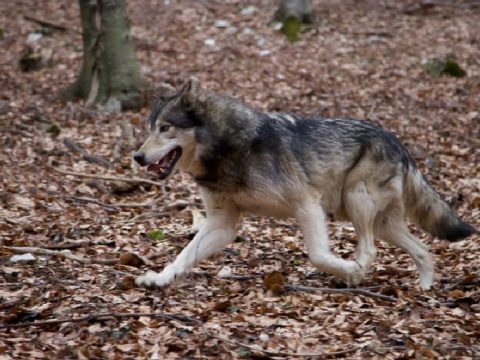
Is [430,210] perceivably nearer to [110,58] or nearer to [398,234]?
[398,234]

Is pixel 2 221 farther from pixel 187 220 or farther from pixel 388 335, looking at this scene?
pixel 388 335

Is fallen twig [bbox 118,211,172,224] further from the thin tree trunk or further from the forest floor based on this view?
the thin tree trunk

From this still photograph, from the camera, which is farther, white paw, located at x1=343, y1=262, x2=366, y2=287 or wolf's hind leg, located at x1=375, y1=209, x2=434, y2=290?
wolf's hind leg, located at x1=375, y1=209, x2=434, y2=290

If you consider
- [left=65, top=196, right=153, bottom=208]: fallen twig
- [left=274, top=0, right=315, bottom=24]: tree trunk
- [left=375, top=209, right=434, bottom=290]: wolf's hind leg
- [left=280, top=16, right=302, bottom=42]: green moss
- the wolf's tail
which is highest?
[left=274, top=0, right=315, bottom=24]: tree trunk

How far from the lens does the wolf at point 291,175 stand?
7.07 meters

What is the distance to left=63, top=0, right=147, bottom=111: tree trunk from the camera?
14.0 m

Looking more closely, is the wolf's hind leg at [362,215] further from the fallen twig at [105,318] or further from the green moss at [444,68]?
the green moss at [444,68]

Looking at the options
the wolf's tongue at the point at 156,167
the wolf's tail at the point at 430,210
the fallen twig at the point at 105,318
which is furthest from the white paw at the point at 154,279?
the wolf's tail at the point at 430,210

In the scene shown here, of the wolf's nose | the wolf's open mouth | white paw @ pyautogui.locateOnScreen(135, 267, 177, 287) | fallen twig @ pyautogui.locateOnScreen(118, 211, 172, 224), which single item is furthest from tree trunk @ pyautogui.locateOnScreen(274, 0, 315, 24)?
white paw @ pyautogui.locateOnScreen(135, 267, 177, 287)

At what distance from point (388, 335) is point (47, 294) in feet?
9.37

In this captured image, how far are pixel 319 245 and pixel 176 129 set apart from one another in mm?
1644

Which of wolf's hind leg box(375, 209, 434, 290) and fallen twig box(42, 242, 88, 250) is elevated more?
wolf's hind leg box(375, 209, 434, 290)

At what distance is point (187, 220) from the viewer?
31.7ft

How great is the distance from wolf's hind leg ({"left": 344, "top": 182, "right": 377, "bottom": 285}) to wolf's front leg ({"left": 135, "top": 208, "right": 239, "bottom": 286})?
113cm
